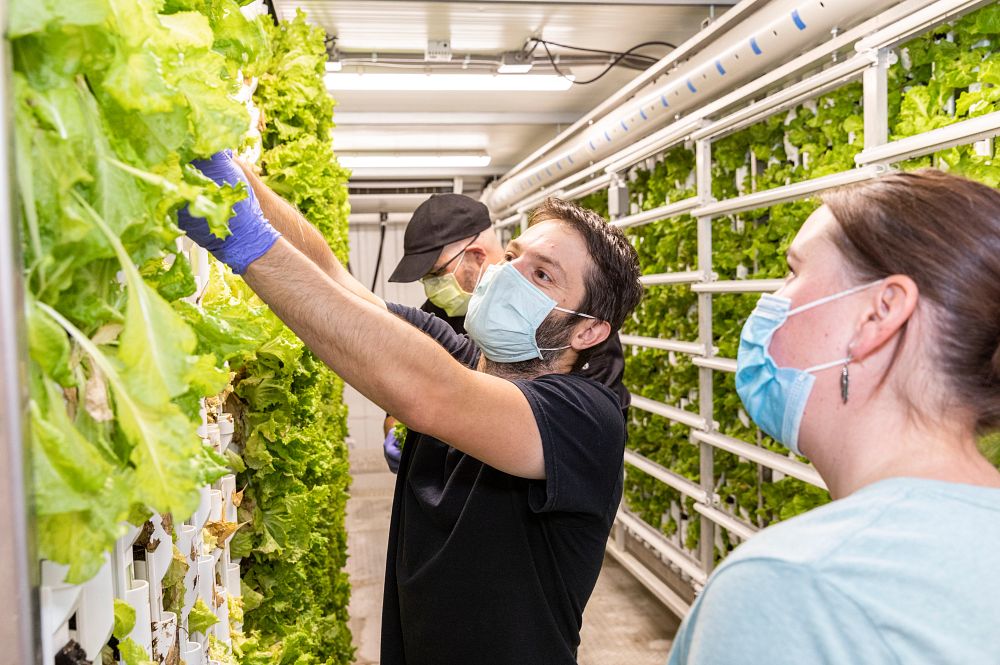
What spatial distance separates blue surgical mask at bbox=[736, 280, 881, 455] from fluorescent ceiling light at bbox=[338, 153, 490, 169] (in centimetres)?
799

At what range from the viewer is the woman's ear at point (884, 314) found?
110cm

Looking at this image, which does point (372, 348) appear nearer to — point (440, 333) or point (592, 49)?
point (440, 333)

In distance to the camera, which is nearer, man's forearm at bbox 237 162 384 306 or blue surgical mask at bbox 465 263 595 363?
man's forearm at bbox 237 162 384 306

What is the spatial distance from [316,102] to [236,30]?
245 cm

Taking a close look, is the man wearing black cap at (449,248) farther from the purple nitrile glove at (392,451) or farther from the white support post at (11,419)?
the white support post at (11,419)

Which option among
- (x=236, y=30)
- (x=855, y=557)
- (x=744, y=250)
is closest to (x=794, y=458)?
(x=744, y=250)

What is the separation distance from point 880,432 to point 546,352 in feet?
3.77

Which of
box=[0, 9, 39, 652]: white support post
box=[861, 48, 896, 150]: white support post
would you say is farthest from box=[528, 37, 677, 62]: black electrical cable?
box=[0, 9, 39, 652]: white support post

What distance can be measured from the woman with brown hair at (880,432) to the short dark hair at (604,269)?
798 millimetres

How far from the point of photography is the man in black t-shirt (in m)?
1.51

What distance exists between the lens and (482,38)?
17.9 feet

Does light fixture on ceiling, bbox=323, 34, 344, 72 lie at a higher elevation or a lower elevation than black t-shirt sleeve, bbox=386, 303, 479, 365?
higher

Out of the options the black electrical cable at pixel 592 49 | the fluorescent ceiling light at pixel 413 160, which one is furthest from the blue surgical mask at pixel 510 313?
the fluorescent ceiling light at pixel 413 160

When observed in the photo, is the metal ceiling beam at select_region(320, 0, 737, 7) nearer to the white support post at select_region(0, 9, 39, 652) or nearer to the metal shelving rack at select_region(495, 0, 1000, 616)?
the metal shelving rack at select_region(495, 0, 1000, 616)
